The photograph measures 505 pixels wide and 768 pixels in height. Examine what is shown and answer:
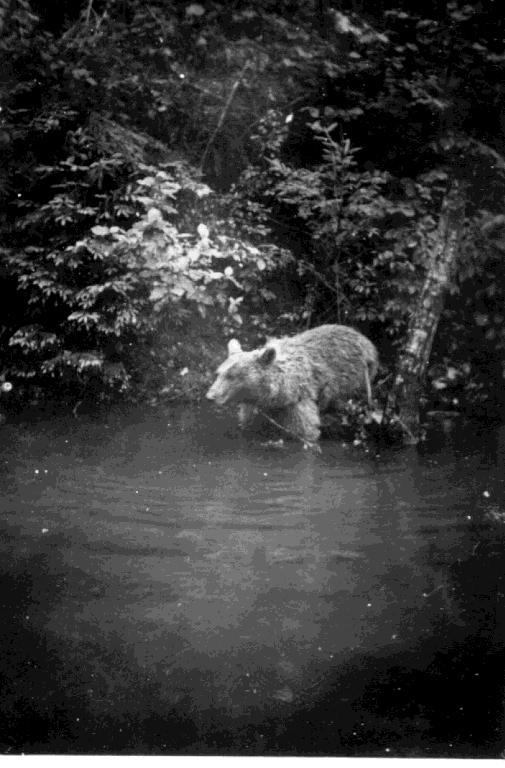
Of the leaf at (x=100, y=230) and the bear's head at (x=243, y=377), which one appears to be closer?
the leaf at (x=100, y=230)

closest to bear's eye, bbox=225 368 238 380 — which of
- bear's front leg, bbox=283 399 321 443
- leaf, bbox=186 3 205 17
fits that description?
bear's front leg, bbox=283 399 321 443

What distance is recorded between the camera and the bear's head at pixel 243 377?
14.9ft

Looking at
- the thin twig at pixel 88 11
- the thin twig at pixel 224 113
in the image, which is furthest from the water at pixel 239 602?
the thin twig at pixel 88 11

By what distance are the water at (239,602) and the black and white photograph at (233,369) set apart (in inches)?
0.5

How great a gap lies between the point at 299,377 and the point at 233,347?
3.59 ft

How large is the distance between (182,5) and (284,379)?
296cm

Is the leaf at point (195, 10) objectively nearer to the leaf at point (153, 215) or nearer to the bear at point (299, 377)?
the leaf at point (153, 215)

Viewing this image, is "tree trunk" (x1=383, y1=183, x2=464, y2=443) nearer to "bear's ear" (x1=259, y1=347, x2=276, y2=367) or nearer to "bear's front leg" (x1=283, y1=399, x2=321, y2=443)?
Answer: "bear's front leg" (x1=283, y1=399, x2=321, y2=443)

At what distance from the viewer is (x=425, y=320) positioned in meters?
4.01

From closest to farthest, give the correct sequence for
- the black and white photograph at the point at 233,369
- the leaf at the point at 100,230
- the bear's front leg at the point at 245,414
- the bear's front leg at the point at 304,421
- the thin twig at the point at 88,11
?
the black and white photograph at the point at 233,369 < the leaf at the point at 100,230 < the thin twig at the point at 88,11 < the bear's front leg at the point at 304,421 < the bear's front leg at the point at 245,414

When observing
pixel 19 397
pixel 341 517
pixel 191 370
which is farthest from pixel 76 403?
pixel 341 517

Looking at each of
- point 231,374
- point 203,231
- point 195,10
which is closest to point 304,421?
point 231,374

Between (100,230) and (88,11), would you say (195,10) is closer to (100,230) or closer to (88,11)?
(88,11)

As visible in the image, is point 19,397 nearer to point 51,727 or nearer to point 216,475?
point 216,475
